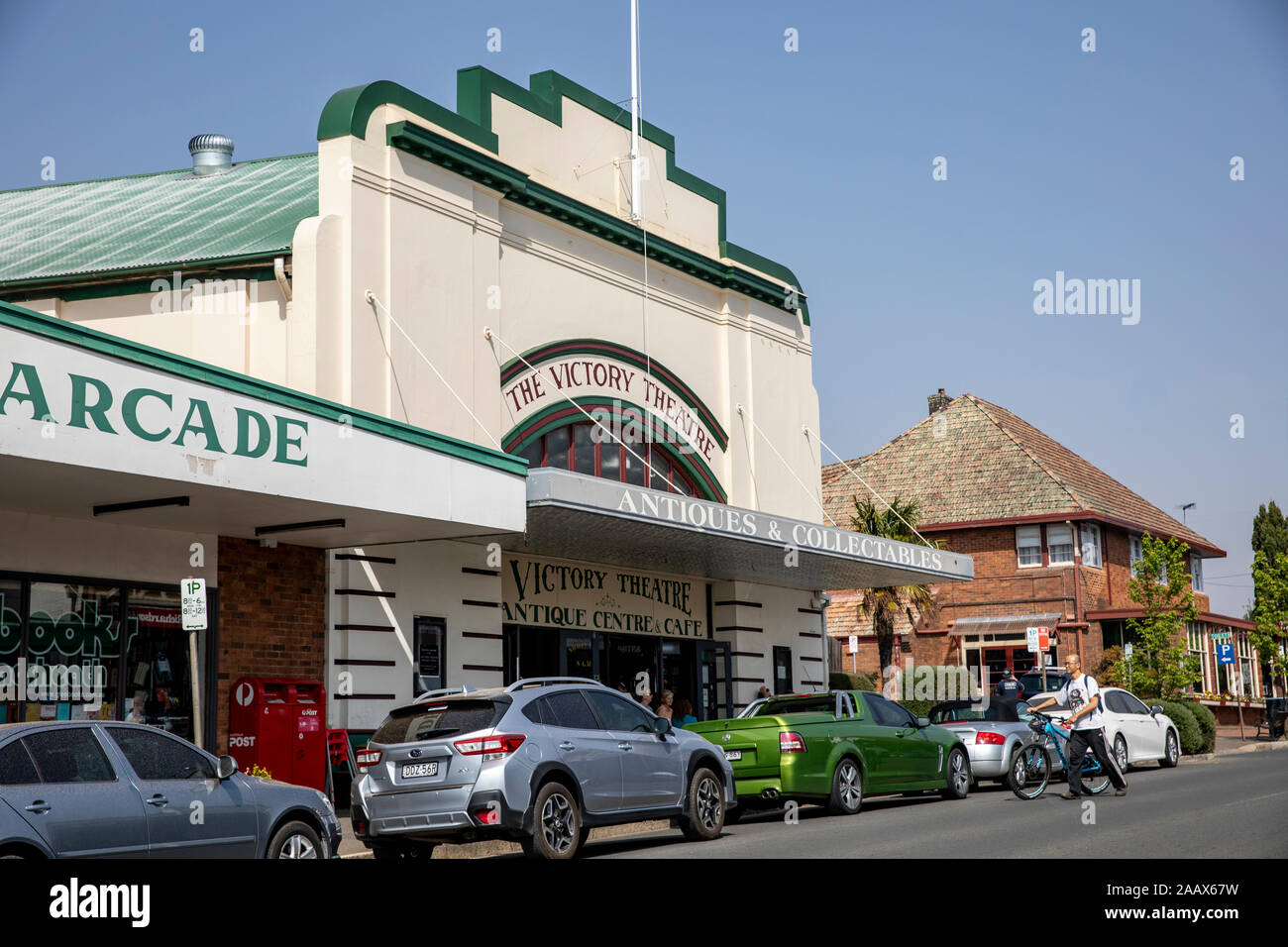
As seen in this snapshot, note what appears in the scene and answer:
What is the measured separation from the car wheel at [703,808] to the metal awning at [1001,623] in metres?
28.6

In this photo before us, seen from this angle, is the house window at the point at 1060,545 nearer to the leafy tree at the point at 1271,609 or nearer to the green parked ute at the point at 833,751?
the leafy tree at the point at 1271,609

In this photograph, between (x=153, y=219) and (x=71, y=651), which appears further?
(x=153, y=219)

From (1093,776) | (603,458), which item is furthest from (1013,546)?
(1093,776)

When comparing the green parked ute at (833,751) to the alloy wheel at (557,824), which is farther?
the green parked ute at (833,751)

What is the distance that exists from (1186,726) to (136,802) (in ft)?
84.0

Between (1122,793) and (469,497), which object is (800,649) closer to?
(1122,793)

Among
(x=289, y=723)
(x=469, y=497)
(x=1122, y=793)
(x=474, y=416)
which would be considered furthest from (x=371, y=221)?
(x=1122, y=793)

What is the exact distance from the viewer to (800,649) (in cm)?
2897

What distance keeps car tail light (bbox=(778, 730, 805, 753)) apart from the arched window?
5.29 m

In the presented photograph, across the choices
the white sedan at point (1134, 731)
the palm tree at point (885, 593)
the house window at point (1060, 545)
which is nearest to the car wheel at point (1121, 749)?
the white sedan at point (1134, 731)

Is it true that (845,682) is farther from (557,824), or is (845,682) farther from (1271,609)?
(557,824)

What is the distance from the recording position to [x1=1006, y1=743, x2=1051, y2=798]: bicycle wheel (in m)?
18.1

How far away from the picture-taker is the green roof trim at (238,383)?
1195cm

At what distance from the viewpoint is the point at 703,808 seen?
1476 centimetres
